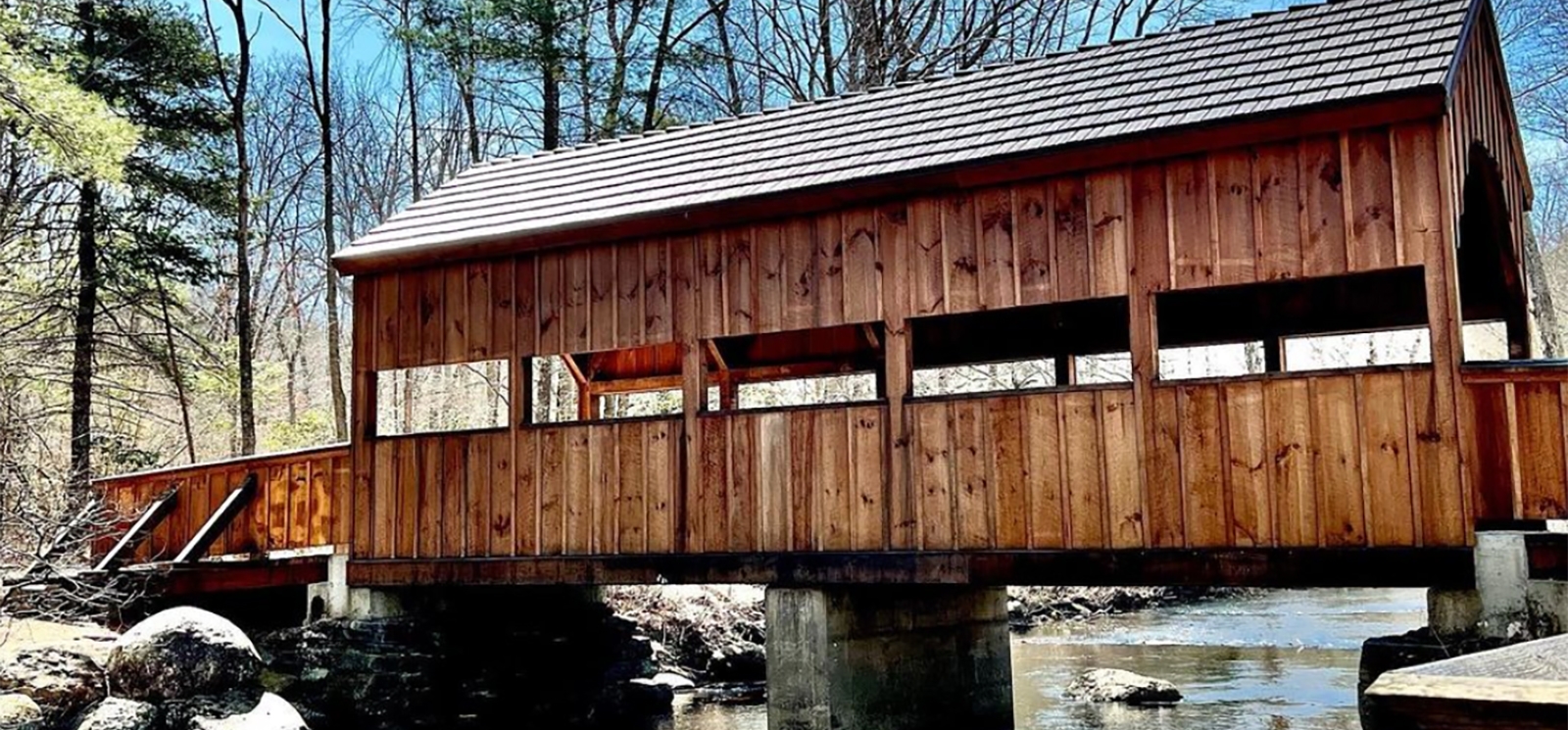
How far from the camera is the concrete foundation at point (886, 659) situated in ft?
30.4

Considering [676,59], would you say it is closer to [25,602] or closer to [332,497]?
Answer: [332,497]

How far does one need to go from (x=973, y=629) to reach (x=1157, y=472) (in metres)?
2.96

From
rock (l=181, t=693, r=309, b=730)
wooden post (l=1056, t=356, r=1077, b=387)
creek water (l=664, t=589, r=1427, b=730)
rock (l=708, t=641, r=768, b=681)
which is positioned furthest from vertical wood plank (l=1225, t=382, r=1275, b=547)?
rock (l=708, t=641, r=768, b=681)

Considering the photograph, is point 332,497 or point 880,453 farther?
point 332,497

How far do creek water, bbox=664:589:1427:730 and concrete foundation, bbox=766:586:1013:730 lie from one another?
931 millimetres

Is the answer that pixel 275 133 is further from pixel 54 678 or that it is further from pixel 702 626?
pixel 54 678

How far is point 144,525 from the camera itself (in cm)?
1258

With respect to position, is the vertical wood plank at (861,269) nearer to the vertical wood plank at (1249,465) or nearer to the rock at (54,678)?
the vertical wood plank at (1249,465)

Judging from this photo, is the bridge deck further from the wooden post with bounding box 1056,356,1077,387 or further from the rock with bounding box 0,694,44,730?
the wooden post with bounding box 1056,356,1077,387

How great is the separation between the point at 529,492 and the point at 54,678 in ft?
11.6

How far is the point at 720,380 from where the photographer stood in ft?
41.5

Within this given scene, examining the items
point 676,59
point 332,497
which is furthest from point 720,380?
point 676,59

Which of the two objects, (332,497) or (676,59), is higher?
(676,59)

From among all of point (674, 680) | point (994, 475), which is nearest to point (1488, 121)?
point (994, 475)
